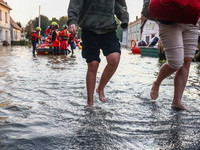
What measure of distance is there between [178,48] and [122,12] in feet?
2.53

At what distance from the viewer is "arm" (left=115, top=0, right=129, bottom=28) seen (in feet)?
9.04

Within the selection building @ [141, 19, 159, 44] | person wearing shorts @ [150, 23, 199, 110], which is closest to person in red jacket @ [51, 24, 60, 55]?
person wearing shorts @ [150, 23, 199, 110]

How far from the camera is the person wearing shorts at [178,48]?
248 centimetres

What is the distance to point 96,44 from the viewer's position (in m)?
2.60

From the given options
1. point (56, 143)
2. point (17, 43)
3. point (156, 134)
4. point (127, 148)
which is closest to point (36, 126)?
point (56, 143)

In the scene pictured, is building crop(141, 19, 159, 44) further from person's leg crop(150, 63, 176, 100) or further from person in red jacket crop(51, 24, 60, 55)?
person's leg crop(150, 63, 176, 100)

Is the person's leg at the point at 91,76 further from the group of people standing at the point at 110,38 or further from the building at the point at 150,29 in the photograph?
the building at the point at 150,29

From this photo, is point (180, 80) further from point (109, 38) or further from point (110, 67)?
point (109, 38)

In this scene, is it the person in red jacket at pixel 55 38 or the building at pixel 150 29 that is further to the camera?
the building at pixel 150 29

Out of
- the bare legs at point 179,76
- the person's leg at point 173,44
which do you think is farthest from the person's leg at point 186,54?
the person's leg at point 173,44

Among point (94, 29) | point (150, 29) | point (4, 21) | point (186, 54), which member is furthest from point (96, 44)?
point (4, 21)

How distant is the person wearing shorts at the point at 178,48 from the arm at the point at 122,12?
1.32 feet

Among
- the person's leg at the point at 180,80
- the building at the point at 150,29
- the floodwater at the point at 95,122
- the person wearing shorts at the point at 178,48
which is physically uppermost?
the building at the point at 150,29

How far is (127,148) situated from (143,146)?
4.7 inches
